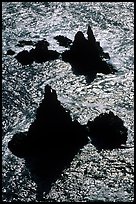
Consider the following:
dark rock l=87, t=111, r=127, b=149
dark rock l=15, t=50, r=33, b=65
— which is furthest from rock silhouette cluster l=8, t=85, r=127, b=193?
dark rock l=15, t=50, r=33, b=65

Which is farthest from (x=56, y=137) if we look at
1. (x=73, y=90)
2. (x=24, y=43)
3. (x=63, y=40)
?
(x=24, y=43)

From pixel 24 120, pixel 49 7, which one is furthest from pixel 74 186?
pixel 49 7

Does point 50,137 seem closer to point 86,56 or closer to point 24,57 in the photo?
point 86,56

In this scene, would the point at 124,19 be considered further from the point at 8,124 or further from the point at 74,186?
the point at 74,186

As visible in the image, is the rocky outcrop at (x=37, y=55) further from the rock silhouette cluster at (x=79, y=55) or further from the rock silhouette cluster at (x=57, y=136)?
the rock silhouette cluster at (x=57, y=136)

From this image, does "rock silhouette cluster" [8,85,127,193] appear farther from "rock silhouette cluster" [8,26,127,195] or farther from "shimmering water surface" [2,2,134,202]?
"shimmering water surface" [2,2,134,202]

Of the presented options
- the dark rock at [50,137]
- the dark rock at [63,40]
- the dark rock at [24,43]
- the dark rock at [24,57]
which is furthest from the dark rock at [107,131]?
the dark rock at [24,43]
